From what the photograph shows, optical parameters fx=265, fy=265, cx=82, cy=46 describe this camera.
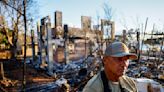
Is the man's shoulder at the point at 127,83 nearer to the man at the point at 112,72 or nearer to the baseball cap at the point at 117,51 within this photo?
the man at the point at 112,72

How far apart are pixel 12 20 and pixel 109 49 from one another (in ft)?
87.3

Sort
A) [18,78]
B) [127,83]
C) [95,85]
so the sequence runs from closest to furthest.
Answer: [95,85], [127,83], [18,78]

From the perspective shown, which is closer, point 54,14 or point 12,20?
Answer: point 12,20

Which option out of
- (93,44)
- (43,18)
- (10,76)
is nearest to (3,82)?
(10,76)

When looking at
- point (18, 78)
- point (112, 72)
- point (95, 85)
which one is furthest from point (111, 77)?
point (18, 78)

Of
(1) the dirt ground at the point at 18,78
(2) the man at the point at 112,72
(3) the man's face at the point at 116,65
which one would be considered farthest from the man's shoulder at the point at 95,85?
(1) the dirt ground at the point at 18,78

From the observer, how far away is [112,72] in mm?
2117

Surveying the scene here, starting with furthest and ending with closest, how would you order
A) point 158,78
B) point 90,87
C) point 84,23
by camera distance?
point 84,23 < point 158,78 < point 90,87

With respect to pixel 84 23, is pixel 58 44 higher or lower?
lower

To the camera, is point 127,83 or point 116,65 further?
point 127,83

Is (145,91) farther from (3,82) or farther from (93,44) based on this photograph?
(93,44)

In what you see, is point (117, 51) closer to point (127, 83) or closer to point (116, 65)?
point (116, 65)

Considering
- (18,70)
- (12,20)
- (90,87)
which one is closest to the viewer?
(90,87)

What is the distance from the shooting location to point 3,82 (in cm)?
1664
